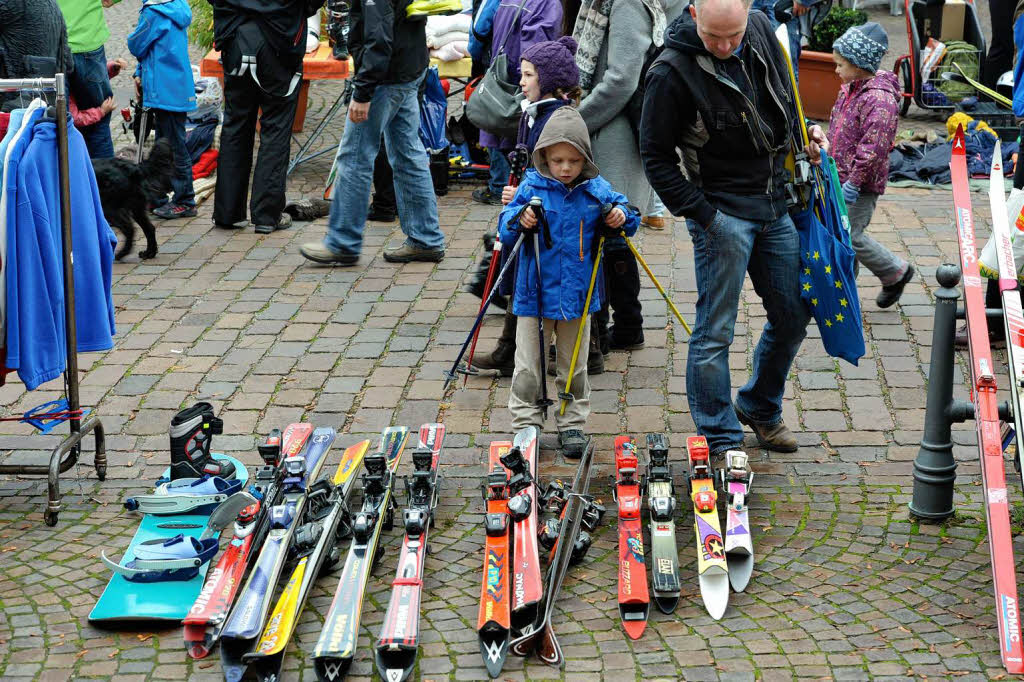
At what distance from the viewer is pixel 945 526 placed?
15.1 ft

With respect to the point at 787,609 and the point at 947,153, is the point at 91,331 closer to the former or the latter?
the point at 787,609

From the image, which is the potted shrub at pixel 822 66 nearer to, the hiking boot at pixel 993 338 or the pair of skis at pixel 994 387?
the hiking boot at pixel 993 338

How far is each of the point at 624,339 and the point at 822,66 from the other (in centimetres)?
610

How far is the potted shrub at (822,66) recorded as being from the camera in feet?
37.8

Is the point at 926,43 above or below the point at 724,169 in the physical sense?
below

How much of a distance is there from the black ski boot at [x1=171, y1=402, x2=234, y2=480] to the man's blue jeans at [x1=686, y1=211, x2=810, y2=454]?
201 cm

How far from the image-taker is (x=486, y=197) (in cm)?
947

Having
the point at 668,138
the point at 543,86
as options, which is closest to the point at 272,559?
the point at 668,138

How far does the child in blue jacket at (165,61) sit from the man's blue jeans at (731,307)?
517 centimetres

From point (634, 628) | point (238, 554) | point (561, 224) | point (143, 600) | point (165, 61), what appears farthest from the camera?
point (165, 61)

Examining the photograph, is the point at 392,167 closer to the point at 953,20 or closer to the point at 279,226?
the point at 279,226

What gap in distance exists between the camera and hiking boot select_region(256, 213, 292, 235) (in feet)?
28.8

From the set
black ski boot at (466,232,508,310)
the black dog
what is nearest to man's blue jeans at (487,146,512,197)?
the black dog

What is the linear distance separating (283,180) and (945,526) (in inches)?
220
